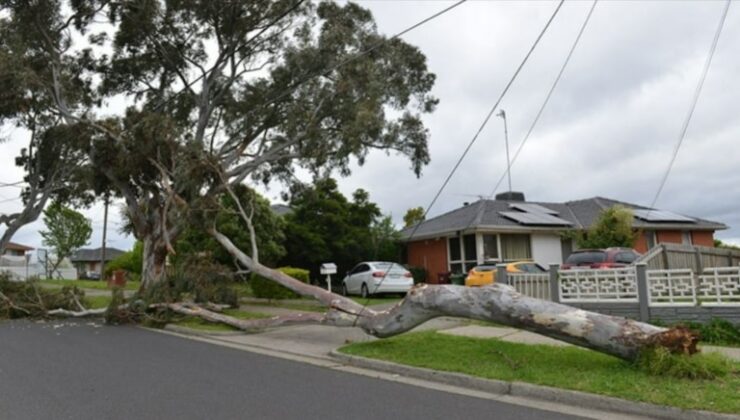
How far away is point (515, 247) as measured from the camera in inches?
945

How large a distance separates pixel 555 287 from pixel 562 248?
1381cm

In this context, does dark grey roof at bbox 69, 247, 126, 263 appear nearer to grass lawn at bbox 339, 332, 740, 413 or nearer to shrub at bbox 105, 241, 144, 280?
shrub at bbox 105, 241, 144, 280

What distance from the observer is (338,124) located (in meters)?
19.8

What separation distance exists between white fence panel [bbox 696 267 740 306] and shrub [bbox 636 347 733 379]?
10.7 ft

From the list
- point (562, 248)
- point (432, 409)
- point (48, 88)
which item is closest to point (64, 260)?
point (48, 88)

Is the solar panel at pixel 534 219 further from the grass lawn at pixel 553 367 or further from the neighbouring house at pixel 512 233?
the grass lawn at pixel 553 367

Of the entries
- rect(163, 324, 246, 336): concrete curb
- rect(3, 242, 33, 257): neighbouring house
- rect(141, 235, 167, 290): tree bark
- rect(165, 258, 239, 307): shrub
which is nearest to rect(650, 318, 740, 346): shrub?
rect(163, 324, 246, 336): concrete curb

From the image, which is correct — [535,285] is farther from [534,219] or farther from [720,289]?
[534,219]

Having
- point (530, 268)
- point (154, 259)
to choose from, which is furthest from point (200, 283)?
point (530, 268)

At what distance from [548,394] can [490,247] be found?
1709 centimetres

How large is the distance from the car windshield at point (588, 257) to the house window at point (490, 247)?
5314 mm

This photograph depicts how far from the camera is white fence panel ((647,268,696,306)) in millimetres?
10125

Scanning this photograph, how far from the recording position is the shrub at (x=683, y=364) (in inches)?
257

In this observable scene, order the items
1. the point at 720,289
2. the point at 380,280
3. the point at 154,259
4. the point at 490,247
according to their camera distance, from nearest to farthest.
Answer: the point at 720,289, the point at 154,259, the point at 380,280, the point at 490,247
